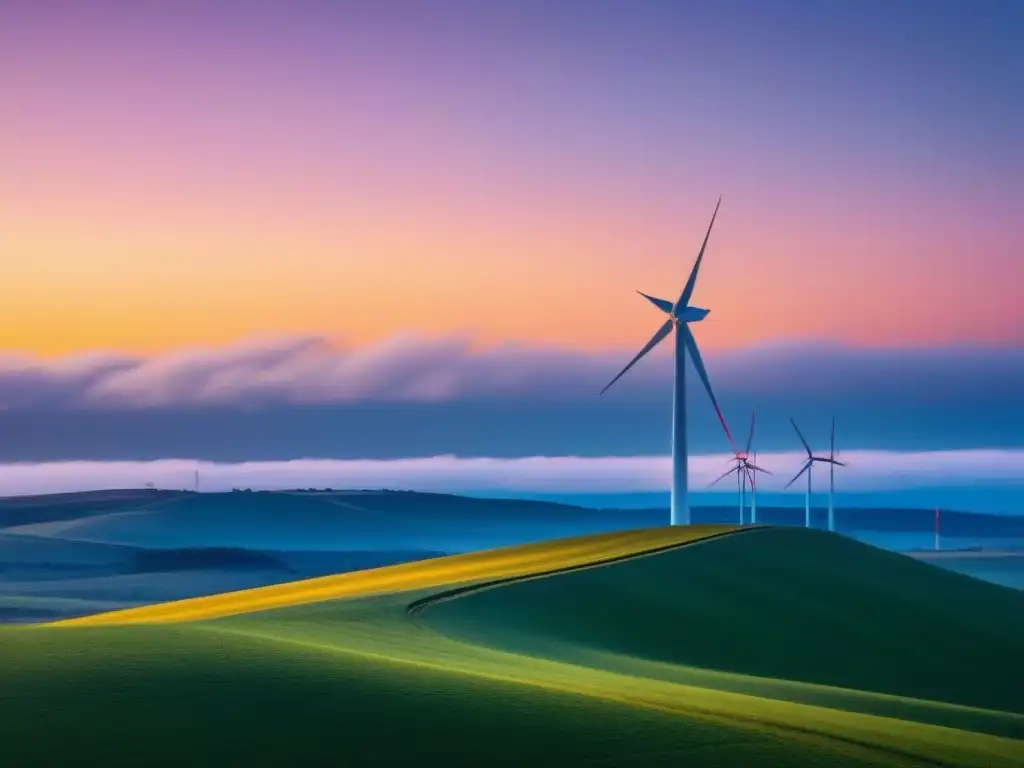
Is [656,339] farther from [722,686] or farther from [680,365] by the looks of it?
[722,686]

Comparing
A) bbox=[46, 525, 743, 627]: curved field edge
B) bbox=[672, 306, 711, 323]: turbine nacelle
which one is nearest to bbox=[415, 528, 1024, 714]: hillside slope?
bbox=[46, 525, 743, 627]: curved field edge

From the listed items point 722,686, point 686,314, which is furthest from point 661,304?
point 722,686

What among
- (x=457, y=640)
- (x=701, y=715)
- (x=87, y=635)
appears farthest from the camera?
(x=457, y=640)

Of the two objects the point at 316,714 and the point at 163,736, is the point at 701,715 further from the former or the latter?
the point at 163,736

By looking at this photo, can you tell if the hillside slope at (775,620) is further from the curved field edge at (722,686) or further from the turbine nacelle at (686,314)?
the turbine nacelle at (686,314)

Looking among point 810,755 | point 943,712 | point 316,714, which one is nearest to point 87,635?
point 316,714

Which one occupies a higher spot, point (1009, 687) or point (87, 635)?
point (87, 635)
